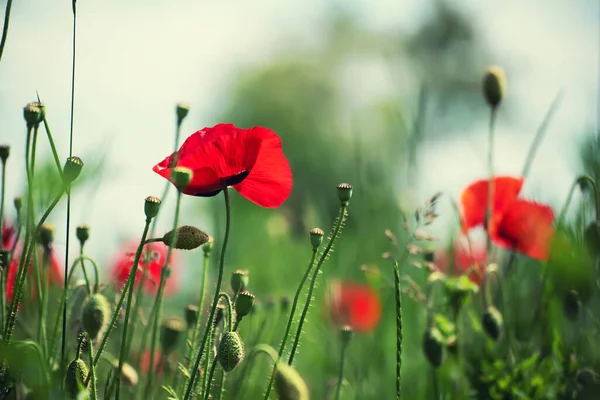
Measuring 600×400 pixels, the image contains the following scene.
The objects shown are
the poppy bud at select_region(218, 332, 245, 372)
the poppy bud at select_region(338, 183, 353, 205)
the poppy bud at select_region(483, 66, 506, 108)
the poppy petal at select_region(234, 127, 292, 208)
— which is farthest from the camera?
the poppy bud at select_region(483, 66, 506, 108)

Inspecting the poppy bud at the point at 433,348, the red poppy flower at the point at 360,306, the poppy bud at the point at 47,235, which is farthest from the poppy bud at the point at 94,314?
the red poppy flower at the point at 360,306

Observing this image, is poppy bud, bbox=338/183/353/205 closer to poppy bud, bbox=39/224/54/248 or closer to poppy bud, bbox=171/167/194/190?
poppy bud, bbox=171/167/194/190

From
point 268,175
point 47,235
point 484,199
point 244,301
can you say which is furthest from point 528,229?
point 47,235

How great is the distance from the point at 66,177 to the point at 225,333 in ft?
0.77

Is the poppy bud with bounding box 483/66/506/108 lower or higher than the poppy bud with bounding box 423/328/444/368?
higher

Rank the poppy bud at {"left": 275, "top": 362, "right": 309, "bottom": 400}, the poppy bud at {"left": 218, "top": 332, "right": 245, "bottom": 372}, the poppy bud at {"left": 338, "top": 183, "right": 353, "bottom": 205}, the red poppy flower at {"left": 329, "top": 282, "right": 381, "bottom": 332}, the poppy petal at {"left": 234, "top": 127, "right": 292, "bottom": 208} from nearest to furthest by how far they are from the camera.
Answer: the poppy bud at {"left": 275, "top": 362, "right": 309, "bottom": 400}
the poppy bud at {"left": 218, "top": 332, "right": 245, "bottom": 372}
the poppy bud at {"left": 338, "top": 183, "right": 353, "bottom": 205}
the poppy petal at {"left": 234, "top": 127, "right": 292, "bottom": 208}
the red poppy flower at {"left": 329, "top": 282, "right": 381, "bottom": 332}

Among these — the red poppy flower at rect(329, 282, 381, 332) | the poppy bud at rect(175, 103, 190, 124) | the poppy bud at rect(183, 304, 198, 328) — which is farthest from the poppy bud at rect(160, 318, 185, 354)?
the red poppy flower at rect(329, 282, 381, 332)

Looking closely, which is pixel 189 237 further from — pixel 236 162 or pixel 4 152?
pixel 4 152

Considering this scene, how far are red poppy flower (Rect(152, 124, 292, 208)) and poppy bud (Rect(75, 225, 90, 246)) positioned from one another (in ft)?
0.47

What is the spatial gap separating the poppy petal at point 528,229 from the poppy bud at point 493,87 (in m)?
0.20

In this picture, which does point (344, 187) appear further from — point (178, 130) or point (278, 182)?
point (178, 130)

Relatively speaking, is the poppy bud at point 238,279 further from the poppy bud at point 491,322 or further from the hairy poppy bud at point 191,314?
the poppy bud at point 491,322

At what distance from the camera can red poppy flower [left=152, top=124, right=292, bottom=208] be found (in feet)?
3.39

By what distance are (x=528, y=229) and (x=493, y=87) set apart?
0.29 m
